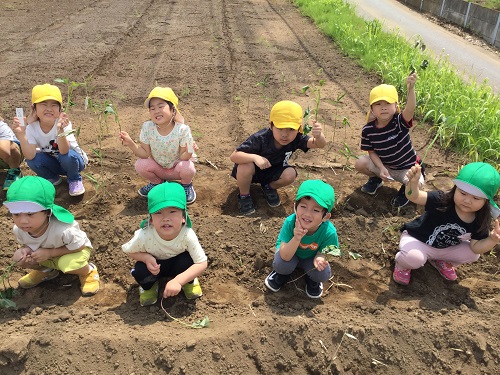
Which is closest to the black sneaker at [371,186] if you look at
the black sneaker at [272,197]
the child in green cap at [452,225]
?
Answer: the black sneaker at [272,197]

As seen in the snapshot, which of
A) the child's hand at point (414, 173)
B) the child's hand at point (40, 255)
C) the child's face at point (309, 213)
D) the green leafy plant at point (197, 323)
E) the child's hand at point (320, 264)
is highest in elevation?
the child's hand at point (414, 173)

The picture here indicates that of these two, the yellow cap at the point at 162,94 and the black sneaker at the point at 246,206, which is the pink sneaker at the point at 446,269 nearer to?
the black sneaker at the point at 246,206

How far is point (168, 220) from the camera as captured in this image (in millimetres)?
2533

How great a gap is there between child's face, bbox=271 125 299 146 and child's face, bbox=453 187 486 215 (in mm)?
1409

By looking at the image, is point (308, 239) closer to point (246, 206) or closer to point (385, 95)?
point (246, 206)

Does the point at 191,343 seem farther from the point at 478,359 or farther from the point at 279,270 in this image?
the point at 478,359

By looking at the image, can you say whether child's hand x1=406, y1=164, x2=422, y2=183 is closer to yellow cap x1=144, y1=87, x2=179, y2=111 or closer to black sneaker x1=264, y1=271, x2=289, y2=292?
black sneaker x1=264, y1=271, x2=289, y2=292

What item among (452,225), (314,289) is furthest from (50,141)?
(452,225)

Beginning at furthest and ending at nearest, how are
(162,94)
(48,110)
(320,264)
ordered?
(48,110) → (162,94) → (320,264)

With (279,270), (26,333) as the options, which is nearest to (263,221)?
(279,270)

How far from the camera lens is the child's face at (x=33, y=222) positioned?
101 inches

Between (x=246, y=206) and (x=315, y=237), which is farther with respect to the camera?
(x=246, y=206)

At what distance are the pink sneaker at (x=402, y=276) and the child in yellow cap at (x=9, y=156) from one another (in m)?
3.71

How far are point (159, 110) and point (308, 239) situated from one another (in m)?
1.71
